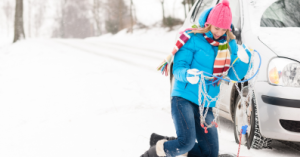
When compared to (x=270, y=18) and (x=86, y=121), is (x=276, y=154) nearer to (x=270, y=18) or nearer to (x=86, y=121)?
(x=270, y=18)

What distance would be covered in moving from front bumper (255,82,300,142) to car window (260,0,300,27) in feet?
3.12

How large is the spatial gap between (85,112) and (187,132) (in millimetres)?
2856

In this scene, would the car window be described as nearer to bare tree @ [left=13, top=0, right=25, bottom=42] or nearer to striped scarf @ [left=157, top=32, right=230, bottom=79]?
striped scarf @ [left=157, top=32, right=230, bottom=79]

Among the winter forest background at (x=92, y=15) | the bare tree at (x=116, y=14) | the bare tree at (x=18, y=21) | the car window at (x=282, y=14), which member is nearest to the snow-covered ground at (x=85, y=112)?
the car window at (x=282, y=14)

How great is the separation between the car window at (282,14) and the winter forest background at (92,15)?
1534cm

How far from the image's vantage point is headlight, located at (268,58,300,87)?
278cm

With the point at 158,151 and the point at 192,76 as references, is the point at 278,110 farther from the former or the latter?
the point at 158,151

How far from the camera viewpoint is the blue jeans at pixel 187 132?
2531 mm

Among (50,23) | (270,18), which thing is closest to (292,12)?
(270,18)

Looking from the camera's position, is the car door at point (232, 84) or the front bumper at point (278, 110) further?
the car door at point (232, 84)

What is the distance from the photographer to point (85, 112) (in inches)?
198

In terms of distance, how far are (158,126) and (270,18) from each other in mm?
1987

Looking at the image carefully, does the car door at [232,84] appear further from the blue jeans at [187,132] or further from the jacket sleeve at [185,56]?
the jacket sleeve at [185,56]

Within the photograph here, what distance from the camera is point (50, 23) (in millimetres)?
61875
